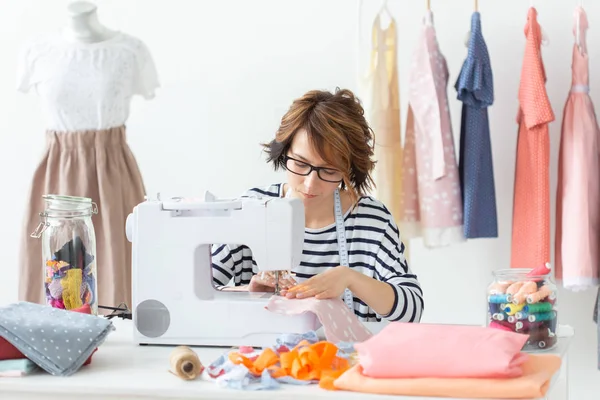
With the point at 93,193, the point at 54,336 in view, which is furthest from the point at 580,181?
the point at 54,336

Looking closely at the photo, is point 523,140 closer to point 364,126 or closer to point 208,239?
point 364,126

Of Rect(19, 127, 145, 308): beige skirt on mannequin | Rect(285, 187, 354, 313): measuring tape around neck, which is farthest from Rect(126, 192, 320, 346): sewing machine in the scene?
Rect(19, 127, 145, 308): beige skirt on mannequin

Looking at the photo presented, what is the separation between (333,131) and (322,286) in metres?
0.41

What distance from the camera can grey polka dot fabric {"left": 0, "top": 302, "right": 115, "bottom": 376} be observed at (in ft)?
5.36

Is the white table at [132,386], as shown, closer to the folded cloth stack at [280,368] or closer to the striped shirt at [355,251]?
the folded cloth stack at [280,368]

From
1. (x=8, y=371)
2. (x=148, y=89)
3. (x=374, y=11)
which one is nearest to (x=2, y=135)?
(x=148, y=89)

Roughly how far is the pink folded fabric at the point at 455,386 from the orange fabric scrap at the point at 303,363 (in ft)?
0.17

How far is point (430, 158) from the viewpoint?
3.34 m

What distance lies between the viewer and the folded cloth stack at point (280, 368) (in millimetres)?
1521

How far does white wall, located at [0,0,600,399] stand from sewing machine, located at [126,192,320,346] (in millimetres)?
1667

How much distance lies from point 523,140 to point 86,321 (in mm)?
2040

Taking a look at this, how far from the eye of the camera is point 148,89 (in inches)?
140

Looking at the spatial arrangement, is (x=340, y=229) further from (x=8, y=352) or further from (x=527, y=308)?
(x=8, y=352)

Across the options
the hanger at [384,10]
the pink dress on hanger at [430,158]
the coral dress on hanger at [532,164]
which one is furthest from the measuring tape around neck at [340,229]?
the hanger at [384,10]
